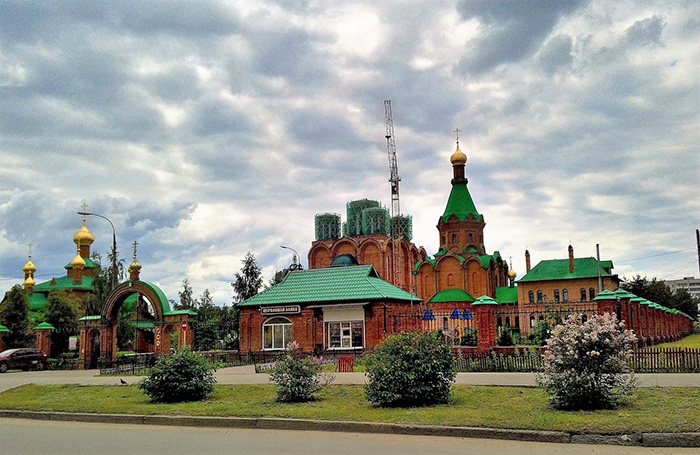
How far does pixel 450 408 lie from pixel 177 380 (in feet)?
23.6

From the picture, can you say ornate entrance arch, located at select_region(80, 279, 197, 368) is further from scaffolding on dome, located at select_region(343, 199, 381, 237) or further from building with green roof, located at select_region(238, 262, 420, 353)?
scaffolding on dome, located at select_region(343, 199, 381, 237)

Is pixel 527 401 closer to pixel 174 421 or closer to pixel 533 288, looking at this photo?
pixel 174 421

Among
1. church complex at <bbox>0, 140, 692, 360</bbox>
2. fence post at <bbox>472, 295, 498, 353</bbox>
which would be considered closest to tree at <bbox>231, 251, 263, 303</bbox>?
church complex at <bbox>0, 140, 692, 360</bbox>

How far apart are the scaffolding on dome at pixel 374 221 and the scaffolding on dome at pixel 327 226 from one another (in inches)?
205

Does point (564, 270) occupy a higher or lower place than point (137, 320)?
higher

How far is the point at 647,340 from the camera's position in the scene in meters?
33.6

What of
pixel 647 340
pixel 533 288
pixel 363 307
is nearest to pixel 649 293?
pixel 533 288

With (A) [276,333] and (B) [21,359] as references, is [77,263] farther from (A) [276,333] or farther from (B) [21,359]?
(A) [276,333]

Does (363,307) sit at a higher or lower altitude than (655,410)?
higher

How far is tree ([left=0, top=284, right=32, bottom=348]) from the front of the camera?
47.7m

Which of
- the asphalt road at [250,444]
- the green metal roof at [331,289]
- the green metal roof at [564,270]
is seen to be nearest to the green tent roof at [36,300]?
→ the green metal roof at [331,289]

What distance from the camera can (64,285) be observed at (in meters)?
67.0

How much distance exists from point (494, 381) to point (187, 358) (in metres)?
8.64

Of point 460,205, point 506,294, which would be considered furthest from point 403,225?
point 506,294
